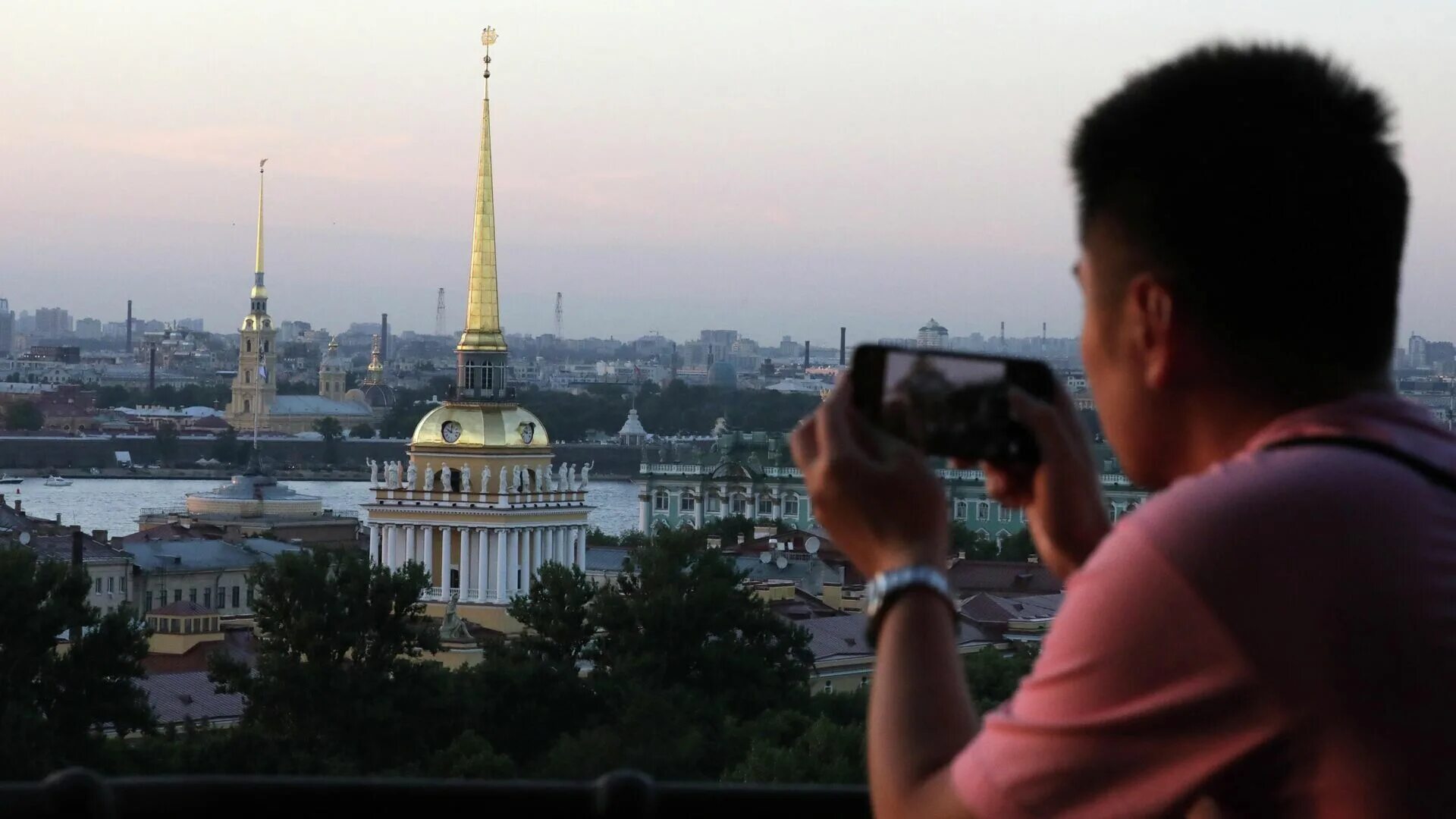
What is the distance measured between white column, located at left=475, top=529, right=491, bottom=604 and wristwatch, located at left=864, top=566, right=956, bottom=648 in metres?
18.3

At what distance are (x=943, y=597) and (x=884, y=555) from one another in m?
0.03

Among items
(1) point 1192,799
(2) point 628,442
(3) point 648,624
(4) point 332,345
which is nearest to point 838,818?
(1) point 1192,799

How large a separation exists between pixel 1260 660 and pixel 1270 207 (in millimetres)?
130

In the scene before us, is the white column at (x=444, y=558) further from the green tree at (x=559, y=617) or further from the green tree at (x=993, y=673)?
the green tree at (x=993, y=673)

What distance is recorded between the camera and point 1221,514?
69 cm

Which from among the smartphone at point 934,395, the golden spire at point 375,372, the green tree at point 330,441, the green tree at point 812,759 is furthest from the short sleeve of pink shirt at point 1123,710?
the golden spire at point 375,372

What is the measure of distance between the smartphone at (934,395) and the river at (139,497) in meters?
31.4

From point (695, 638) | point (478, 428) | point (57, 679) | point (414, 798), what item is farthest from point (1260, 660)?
point (478, 428)

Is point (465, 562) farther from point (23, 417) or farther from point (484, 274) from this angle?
point (23, 417)

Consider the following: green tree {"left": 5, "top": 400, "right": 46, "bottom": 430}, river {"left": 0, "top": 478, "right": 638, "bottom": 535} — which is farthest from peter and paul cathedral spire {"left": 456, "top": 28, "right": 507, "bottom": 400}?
green tree {"left": 5, "top": 400, "right": 46, "bottom": 430}

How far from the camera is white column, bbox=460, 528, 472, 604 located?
1911cm

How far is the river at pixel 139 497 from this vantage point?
35.5 meters

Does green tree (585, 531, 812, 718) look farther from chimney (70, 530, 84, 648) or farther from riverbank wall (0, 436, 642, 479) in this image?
riverbank wall (0, 436, 642, 479)

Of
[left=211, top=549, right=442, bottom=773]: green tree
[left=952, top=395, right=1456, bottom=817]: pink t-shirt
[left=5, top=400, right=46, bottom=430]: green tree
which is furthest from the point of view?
[left=5, top=400, right=46, bottom=430]: green tree
